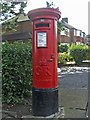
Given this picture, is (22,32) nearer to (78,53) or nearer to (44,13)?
(78,53)

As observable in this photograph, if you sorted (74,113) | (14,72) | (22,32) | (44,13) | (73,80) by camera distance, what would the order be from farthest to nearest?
1. (22,32)
2. (73,80)
3. (14,72)
4. (74,113)
5. (44,13)

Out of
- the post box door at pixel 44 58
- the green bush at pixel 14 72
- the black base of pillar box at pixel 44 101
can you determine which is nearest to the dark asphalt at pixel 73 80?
the green bush at pixel 14 72

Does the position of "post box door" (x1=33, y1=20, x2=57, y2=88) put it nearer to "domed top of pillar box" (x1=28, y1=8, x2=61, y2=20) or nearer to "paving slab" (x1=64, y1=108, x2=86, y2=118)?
"domed top of pillar box" (x1=28, y1=8, x2=61, y2=20)

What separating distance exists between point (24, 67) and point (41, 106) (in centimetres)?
131

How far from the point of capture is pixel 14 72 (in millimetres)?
3967

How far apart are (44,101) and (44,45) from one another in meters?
1.26

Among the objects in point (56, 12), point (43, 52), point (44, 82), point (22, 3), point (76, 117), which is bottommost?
point (76, 117)

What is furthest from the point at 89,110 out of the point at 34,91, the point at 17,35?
the point at 17,35

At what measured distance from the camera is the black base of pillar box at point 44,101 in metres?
3.23

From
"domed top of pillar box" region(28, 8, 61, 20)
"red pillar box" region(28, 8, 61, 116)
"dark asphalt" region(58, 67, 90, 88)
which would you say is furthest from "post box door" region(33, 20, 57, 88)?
"dark asphalt" region(58, 67, 90, 88)

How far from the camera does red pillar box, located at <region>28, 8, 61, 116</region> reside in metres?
3.19

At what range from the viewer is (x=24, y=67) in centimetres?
411

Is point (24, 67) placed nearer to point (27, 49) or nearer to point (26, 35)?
point (27, 49)

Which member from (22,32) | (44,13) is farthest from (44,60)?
(22,32)
